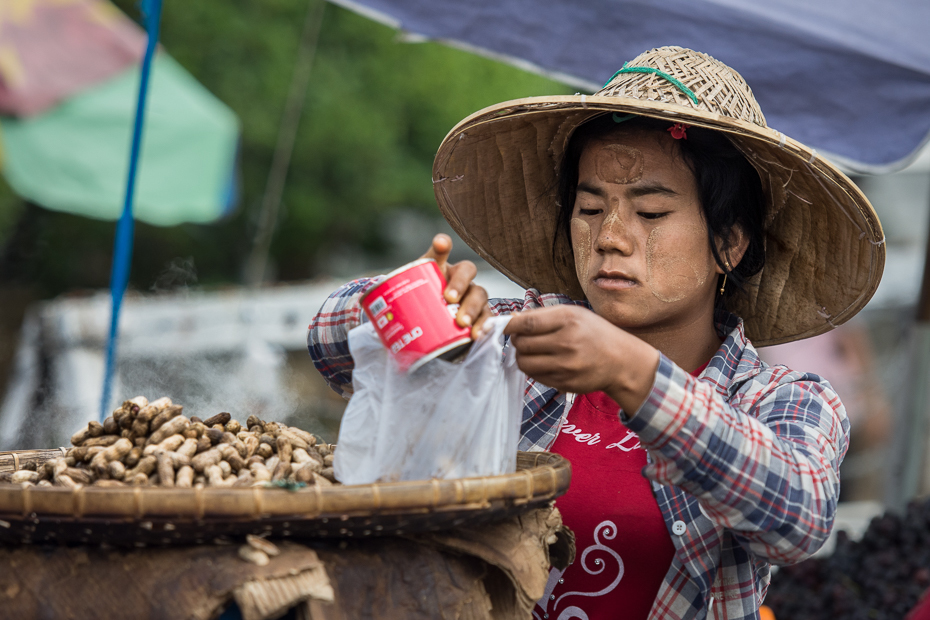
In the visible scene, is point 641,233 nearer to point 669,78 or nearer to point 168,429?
point 669,78

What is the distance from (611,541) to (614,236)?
22.5 inches

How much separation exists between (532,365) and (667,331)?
25.4 inches

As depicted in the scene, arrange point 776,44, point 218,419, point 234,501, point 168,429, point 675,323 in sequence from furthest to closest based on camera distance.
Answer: point 776,44 → point 675,323 → point 218,419 → point 168,429 → point 234,501

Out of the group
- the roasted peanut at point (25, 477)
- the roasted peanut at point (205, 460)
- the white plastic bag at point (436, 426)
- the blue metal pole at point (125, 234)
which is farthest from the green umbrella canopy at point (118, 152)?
the white plastic bag at point (436, 426)

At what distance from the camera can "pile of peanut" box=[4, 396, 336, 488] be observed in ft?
4.26

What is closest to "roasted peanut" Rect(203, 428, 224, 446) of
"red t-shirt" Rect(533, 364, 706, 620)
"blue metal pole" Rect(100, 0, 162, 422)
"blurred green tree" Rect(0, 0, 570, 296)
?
"red t-shirt" Rect(533, 364, 706, 620)

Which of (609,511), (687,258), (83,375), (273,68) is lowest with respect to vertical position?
(83,375)

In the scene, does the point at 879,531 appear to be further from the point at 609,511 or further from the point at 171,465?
the point at 171,465

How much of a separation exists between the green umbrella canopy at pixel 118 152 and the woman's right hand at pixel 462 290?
4.33 m

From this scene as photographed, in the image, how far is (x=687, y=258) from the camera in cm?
164

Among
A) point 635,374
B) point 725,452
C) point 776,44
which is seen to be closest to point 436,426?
point 635,374

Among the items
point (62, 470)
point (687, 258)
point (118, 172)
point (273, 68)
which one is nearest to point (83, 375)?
point (118, 172)

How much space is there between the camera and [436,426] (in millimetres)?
1329

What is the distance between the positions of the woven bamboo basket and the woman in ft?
0.76
